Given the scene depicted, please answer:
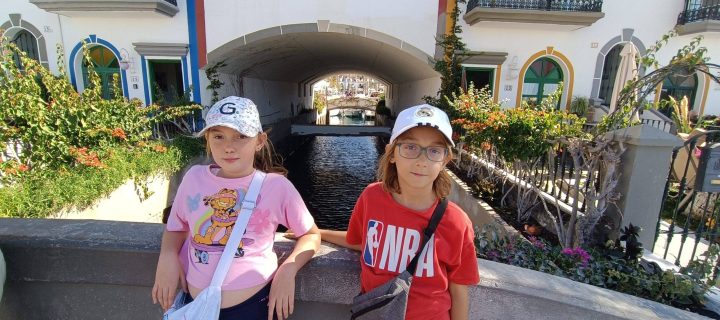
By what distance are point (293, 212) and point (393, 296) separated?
59 cm

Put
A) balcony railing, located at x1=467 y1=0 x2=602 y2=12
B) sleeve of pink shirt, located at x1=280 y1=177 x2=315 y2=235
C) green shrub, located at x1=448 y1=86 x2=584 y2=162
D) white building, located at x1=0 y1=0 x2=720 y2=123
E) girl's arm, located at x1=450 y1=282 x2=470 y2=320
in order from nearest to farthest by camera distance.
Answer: girl's arm, located at x1=450 y1=282 x2=470 y2=320, sleeve of pink shirt, located at x1=280 y1=177 x2=315 y2=235, green shrub, located at x1=448 y1=86 x2=584 y2=162, balcony railing, located at x1=467 y1=0 x2=602 y2=12, white building, located at x1=0 y1=0 x2=720 y2=123

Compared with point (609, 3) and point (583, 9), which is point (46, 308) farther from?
point (609, 3)

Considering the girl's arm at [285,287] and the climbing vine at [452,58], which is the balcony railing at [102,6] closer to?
the climbing vine at [452,58]

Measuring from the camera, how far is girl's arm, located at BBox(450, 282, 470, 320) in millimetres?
1562

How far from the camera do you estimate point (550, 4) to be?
33.0 ft

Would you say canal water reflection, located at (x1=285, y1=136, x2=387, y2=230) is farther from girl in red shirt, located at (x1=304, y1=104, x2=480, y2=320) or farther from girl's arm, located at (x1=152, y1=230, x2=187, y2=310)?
girl in red shirt, located at (x1=304, y1=104, x2=480, y2=320)

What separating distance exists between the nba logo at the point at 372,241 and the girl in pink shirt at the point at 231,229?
0.82 feet

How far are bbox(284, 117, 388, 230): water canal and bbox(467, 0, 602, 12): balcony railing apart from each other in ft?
19.1

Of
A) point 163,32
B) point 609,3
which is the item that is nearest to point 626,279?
point 609,3

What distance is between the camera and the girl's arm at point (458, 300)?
61.5 inches

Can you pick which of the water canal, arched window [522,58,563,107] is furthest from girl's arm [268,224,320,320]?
arched window [522,58,563,107]

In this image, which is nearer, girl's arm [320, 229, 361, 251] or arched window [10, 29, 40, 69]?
girl's arm [320, 229, 361, 251]

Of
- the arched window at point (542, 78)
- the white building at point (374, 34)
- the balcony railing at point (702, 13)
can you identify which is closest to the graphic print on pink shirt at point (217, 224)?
the white building at point (374, 34)

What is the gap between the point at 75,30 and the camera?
10.7 meters
